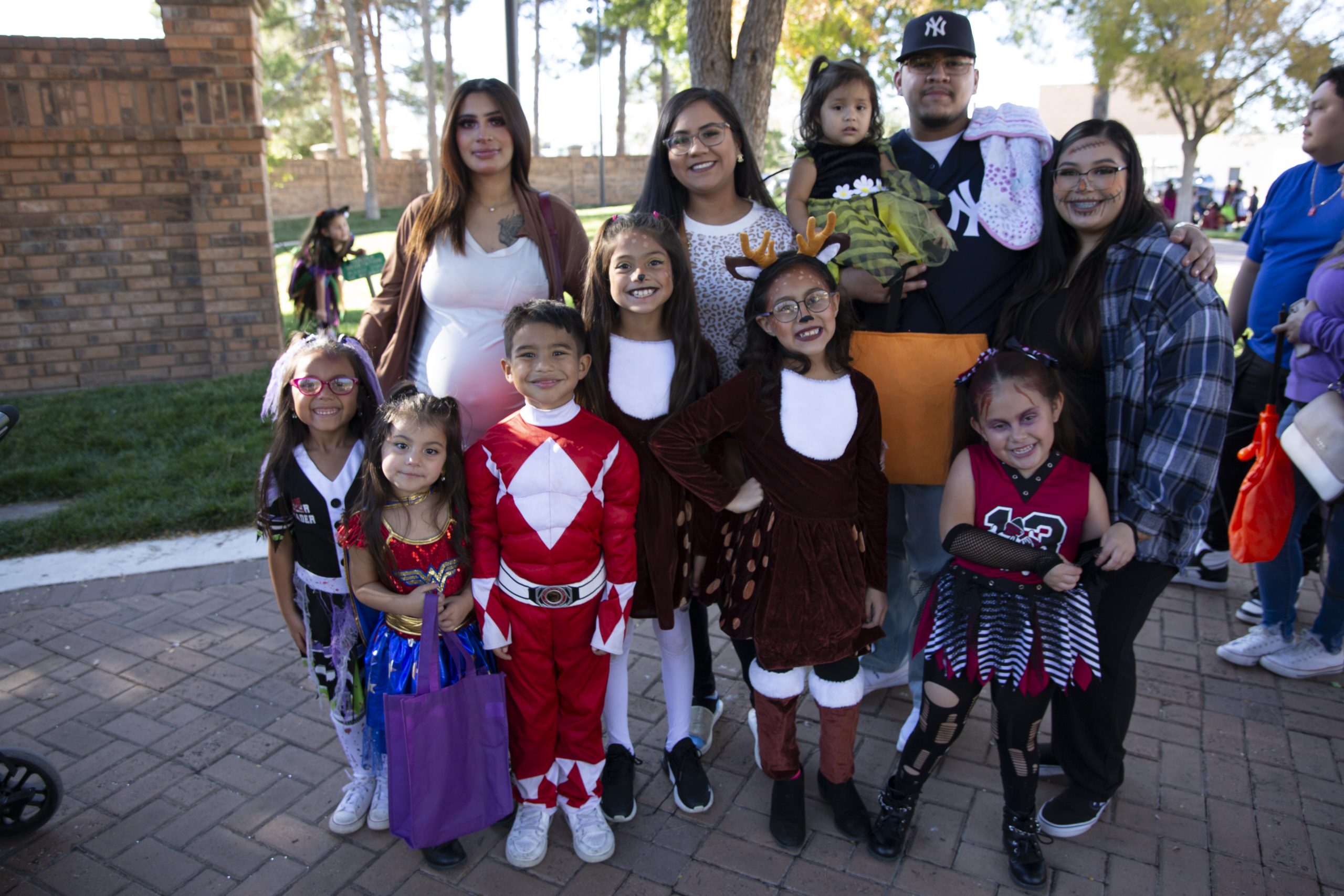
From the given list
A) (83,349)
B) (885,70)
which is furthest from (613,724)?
(885,70)

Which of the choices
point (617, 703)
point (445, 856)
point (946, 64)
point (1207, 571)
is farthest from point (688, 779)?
point (1207, 571)

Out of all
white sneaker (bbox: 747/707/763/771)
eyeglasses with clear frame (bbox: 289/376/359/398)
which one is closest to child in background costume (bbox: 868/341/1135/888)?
white sneaker (bbox: 747/707/763/771)

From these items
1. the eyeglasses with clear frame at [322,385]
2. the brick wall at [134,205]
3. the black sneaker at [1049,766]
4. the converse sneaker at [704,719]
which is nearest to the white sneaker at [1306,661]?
the black sneaker at [1049,766]

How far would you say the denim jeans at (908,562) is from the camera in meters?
3.04

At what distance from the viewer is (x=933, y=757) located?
2.54 metres

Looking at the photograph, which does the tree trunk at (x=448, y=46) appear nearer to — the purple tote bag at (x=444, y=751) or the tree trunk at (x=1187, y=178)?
the tree trunk at (x=1187, y=178)

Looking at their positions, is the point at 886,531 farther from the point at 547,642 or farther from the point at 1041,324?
the point at 547,642

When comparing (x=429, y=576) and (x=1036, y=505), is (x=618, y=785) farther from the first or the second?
(x=1036, y=505)

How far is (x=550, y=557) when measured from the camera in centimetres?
245

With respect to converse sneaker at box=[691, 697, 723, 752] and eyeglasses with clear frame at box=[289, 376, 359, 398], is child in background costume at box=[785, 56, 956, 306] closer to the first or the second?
eyeglasses with clear frame at box=[289, 376, 359, 398]

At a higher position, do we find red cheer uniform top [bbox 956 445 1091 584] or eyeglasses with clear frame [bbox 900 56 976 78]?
eyeglasses with clear frame [bbox 900 56 976 78]

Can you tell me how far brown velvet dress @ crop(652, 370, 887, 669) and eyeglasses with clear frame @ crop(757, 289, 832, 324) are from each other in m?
0.19

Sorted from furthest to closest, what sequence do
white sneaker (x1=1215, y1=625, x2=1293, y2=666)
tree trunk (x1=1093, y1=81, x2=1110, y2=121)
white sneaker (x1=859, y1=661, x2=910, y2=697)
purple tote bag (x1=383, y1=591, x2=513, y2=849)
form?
tree trunk (x1=1093, y1=81, x2=1110, y2=121)
white sneaker (x1=1215, y1=625, x2=1293, y2=666)
white sneaker (x1=859, y1=661, x2=910, y2=697)
purple tote bag (x1=383, y1=591, x2=513, y2=849)

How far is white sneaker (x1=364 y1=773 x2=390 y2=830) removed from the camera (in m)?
2.68
